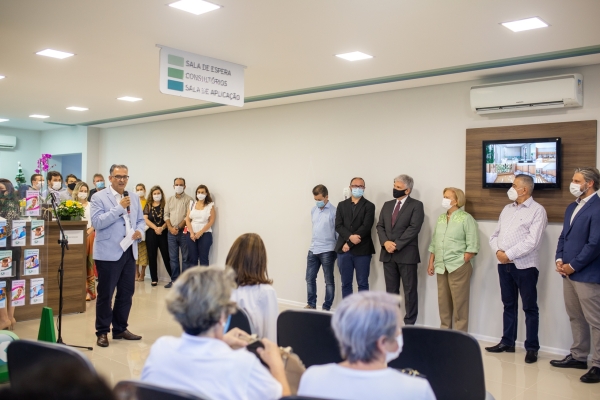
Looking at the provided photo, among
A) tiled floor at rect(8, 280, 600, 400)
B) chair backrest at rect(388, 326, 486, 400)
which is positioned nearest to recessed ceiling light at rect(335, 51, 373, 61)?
tiled floor at rect(8, 280, 600, 400)

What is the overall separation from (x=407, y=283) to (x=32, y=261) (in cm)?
370

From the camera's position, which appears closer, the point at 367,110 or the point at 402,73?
the point at 402,73

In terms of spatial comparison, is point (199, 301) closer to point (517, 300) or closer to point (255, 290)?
point (255, 290)

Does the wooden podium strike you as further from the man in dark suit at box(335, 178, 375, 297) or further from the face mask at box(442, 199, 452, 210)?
the face mask at box(442, 199, 452, 210)

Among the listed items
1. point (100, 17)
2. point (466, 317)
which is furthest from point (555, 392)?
point (100, 17)

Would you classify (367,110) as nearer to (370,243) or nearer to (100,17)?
(370,243)

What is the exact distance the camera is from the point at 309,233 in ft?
24.6

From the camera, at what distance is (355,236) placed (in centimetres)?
650

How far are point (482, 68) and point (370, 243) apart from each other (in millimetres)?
2312

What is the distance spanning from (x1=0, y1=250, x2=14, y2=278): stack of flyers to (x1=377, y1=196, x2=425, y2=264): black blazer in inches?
146

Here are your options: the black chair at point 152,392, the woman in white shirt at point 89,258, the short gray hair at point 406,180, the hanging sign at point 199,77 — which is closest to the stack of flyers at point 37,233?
the hanging sign at point 199,77

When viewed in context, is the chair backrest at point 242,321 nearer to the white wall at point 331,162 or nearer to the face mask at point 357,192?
the white wall at point 331,162

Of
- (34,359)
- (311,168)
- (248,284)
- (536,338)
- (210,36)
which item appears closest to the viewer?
(34,359)

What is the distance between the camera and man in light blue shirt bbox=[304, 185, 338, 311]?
6.93 m
